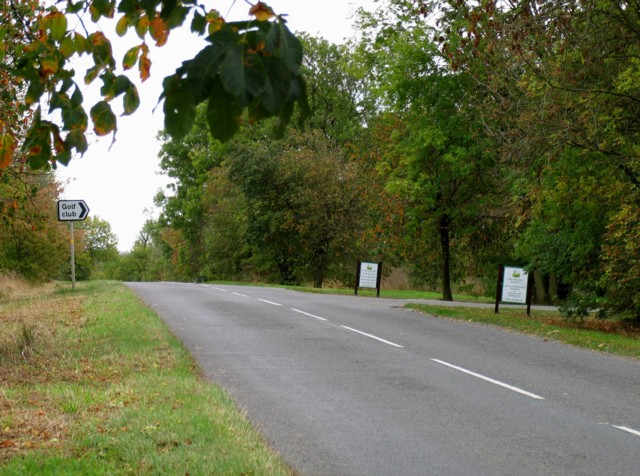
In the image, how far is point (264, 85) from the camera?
9.42 ft

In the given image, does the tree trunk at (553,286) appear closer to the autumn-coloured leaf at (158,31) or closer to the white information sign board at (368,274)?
the white information sign board at (368,274)

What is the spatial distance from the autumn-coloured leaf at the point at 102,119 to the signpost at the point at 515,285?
1831cm

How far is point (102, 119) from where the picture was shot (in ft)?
12.2

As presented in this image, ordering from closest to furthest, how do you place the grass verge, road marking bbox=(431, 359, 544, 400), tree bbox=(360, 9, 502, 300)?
road marking bbox=(431, 359, 544, 400), the grass verge, tree bbox=(360, 9, 502, 300)

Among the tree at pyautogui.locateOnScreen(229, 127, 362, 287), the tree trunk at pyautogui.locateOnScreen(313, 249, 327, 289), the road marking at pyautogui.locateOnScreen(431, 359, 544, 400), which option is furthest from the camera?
the tree trunk at pyautogui.locateOnScreen(313, 249, 327, 289)

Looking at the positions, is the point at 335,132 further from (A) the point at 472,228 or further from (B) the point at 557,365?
(B) the point at 557,365

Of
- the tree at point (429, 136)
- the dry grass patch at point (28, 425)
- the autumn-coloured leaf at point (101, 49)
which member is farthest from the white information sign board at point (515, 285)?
the autumn-coloured leaf at point (101, 49)

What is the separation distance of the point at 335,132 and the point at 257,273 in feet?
38.1

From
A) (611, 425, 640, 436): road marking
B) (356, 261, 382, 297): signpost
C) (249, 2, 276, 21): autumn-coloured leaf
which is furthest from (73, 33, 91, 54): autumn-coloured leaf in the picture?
(356, 261, 382, 297): signpost

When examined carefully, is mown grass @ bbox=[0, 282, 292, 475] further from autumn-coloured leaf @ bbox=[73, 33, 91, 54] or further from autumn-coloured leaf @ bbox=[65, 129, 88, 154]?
autumn-coloured leaf @ bbox=[73, 33, 91, 54]

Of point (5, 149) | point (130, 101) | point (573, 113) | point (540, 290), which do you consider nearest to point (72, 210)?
point (573, 113)

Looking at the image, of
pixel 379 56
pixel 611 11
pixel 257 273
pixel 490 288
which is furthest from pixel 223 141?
pixel 257 273

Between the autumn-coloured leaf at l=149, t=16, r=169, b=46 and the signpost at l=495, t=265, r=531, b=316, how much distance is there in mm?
17881

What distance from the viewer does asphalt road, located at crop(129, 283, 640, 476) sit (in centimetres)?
632
